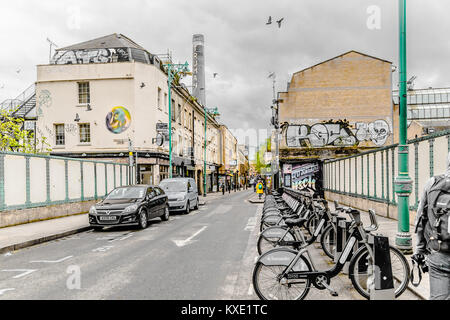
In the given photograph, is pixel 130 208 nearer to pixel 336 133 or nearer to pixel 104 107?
pixel 104 107

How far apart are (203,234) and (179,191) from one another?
8425 mm

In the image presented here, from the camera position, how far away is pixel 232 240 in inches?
409

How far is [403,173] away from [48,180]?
1338 cm

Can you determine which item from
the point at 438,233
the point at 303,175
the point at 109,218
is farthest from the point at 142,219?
the point at 303,175

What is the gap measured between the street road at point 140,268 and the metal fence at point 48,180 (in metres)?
3.63

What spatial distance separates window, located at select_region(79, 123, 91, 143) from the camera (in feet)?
94.2

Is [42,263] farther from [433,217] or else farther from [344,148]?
[344,148]

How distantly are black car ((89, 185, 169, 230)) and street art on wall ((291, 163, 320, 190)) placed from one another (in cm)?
2310

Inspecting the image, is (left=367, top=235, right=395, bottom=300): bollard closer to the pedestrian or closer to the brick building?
the pedestrian

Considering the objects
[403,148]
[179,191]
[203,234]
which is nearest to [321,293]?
[403,148]

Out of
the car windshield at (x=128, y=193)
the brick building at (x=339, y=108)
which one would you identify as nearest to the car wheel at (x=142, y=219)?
the car windshield at (x=128, y=193)

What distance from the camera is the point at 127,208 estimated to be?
1263 cm
